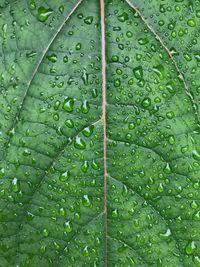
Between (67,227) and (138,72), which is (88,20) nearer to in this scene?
(138,72)

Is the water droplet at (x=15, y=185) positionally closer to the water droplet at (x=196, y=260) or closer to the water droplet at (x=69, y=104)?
the water droplet at (x=69, y=104)

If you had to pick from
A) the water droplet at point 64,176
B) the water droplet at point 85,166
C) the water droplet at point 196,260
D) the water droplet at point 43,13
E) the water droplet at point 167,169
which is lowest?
the water droplet at point 196,260

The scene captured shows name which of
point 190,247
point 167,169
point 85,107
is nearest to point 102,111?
point 85,107

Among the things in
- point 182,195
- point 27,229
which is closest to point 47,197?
point 27,229

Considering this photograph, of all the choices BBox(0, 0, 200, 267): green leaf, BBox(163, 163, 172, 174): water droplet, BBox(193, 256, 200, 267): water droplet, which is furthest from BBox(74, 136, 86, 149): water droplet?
BBox(193, 256, 200, 267): water droplet

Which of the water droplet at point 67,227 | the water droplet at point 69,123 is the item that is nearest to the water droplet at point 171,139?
the water droplet at point 69,123

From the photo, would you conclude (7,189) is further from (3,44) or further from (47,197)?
(3,44)

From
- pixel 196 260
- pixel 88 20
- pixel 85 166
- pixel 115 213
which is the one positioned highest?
pixel 88 20
